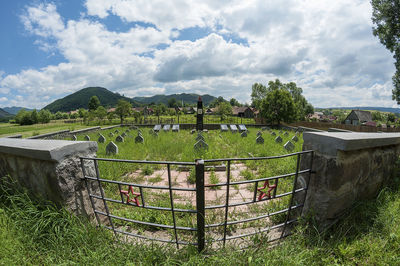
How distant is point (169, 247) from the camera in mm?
2105

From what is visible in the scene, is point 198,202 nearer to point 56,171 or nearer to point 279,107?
point 56,171

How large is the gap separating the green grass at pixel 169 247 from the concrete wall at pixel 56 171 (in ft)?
0.51

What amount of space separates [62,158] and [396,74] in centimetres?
1779

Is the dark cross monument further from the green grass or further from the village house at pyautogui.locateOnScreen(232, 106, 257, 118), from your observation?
the village house at pyautogui.locateOnScreen(232, 106, 257, 118)

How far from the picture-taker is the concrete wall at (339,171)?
213cm

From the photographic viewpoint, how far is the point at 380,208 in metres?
2.38

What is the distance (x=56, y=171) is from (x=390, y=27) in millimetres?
18044

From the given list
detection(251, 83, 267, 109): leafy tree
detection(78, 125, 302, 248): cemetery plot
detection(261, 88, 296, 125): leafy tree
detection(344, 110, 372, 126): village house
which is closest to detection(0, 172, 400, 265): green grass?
detection(78, 125, 302, 248): cemetery plot

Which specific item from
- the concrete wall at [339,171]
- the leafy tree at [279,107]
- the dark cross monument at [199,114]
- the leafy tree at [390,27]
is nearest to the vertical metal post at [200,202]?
the concrete wall at [339,171]

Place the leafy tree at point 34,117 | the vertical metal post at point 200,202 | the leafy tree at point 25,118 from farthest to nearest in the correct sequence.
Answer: the leafy tree at point 34,117, the leafy tree at point 25,118, the vertical metal post at point 200,202

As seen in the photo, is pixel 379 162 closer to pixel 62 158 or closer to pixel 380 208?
pixel 380 208

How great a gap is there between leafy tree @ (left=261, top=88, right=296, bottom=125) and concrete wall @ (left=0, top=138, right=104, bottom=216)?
24292 mm

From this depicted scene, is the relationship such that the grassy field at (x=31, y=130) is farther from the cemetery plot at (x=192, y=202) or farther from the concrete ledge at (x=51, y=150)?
the concrete ledge at (x=51, y=150)

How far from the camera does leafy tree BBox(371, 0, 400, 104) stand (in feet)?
35.6
